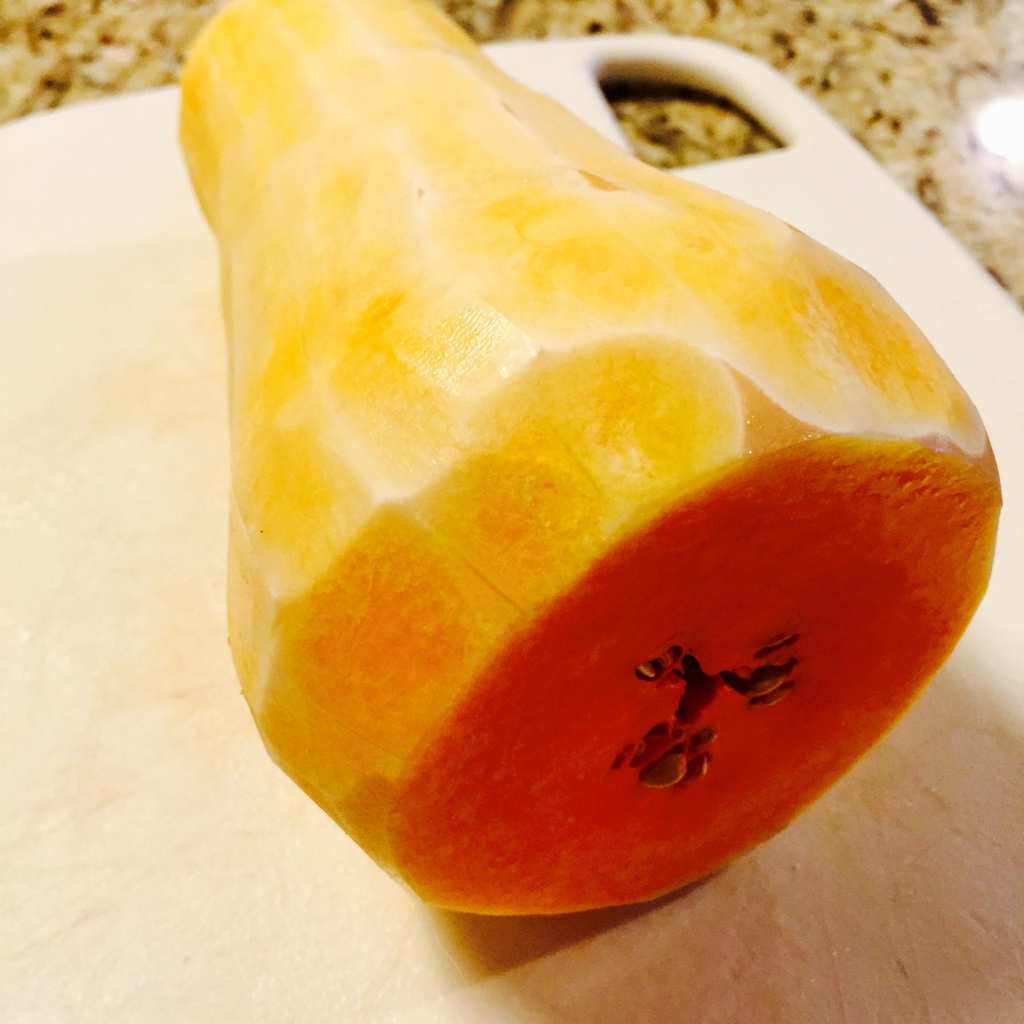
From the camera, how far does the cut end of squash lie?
64 centimetres

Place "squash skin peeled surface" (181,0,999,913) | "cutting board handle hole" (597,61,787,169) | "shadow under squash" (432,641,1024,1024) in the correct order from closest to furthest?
"squash skin peeled surface" (181,0,999,913), "shadow under squash" (432,641,1024,1024), "cutting board handle hole" (597,61,787,169)

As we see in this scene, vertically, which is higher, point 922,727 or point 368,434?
point 368,434

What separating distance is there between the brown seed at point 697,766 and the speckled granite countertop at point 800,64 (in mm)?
1041

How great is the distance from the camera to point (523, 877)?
0.80 meters

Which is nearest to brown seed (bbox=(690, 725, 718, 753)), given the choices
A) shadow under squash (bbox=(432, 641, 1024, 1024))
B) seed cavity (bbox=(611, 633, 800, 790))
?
seed cavity (bbox=(611, 633, 800, 790))

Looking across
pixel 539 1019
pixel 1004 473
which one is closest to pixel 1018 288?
pixel 1004 473

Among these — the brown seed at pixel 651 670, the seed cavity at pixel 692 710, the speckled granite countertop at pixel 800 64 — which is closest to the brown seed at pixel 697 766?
the seed cavity at pixel 692 710

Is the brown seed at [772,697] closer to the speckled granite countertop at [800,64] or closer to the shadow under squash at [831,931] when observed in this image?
the shadow under squash at [831,931]

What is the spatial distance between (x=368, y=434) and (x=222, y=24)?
702 millimetres

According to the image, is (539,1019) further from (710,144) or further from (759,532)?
(710,144)

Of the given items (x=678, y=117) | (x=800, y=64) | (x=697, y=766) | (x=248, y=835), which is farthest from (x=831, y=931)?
(x=800, y=64)

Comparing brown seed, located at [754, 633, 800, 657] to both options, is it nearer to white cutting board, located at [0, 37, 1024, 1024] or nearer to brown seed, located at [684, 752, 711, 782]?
brown seed, located at [684, 752, 711, 782]

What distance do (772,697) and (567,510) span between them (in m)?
0.28

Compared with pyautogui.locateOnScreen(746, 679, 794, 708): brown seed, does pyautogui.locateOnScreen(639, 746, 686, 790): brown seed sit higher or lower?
lower
